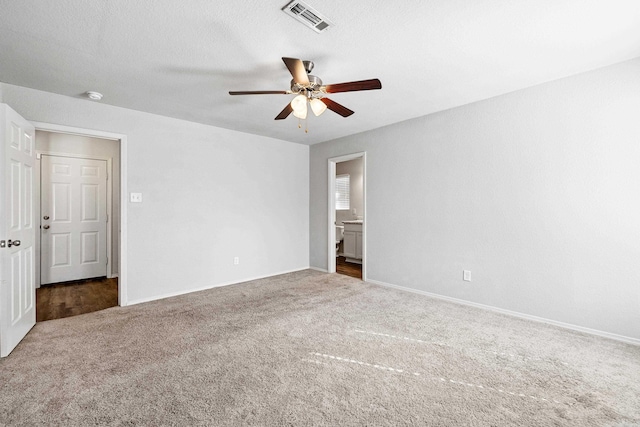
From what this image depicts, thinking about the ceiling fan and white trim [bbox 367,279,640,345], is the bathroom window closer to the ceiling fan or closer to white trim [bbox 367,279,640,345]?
white trim [bbox 367,279,640,345]

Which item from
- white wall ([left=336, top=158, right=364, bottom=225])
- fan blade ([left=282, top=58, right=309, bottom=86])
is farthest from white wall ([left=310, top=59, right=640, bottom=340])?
white wall ([left=336, top=158, right=364, bottom=225])

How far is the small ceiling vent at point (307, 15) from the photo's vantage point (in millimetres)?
1812

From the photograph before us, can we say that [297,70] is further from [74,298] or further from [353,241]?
[353,241]

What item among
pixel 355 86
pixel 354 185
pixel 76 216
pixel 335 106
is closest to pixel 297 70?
pixel 355 86

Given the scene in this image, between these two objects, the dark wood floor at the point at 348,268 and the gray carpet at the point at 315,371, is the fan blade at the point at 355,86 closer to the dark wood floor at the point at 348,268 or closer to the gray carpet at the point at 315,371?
the gray carpet at the point at 315,371

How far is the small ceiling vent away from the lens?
5.95 ft

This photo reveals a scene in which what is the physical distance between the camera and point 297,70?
2.07 m

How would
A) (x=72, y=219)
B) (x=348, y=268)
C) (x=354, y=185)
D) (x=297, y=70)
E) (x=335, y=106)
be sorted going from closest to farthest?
(x=297, y=70), (x=335, y=106), (x=72, y=219), (x=348, y=268), (x=354, y=185)

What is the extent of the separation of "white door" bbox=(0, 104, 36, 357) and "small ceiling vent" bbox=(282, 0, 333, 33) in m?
2.41

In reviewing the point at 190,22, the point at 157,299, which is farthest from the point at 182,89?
the point at 157,299

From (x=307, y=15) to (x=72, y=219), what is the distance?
5.06 m

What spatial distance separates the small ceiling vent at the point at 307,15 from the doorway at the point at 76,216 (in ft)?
12.3

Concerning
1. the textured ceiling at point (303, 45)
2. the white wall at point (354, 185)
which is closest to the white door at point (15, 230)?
the textured ceiling at point (303, 45)

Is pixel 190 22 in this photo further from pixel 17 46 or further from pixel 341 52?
pixel 17 46
